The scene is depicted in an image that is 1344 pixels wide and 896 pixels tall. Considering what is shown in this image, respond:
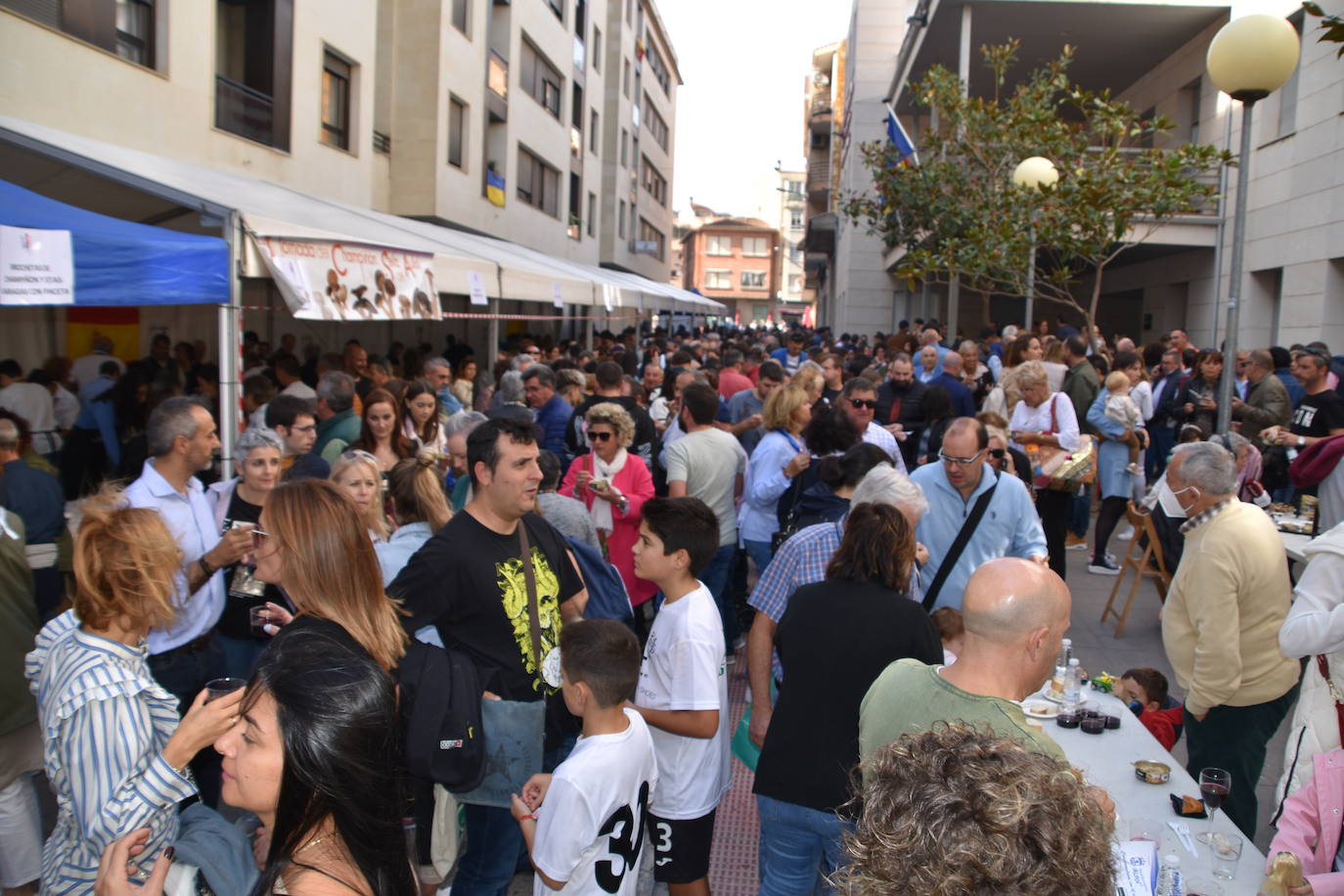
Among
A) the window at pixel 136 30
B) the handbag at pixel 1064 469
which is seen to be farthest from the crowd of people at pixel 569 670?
the window at pixel 136 30

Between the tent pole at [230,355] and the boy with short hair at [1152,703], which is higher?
the tent pole at [230,355]

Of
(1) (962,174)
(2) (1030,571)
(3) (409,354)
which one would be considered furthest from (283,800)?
(1) (962,174)

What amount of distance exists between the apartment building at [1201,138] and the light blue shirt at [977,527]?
2.69 m

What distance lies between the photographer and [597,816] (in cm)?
288

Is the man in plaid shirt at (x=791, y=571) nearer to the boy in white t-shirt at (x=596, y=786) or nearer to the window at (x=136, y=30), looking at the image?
the boy in white t-shirt at (x=596, y=786)

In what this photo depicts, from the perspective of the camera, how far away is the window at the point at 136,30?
10922mm

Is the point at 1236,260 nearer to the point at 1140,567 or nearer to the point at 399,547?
the point at 1140,567

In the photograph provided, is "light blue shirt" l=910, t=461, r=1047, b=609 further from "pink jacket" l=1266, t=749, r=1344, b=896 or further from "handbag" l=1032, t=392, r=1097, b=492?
"handbag" l=1032, t=392, r=1097, b=492

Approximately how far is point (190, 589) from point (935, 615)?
320 centimetres

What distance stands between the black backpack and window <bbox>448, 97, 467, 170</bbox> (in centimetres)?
1947

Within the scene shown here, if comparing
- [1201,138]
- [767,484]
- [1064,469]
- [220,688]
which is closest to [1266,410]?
[1064,469]

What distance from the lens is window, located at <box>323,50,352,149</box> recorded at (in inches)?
642

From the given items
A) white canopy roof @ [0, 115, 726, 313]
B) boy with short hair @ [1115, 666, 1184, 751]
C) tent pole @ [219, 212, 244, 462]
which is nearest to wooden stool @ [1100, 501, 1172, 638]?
boy with short hair @ [1115, 666, 1184, 751]

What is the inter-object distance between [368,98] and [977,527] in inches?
627
